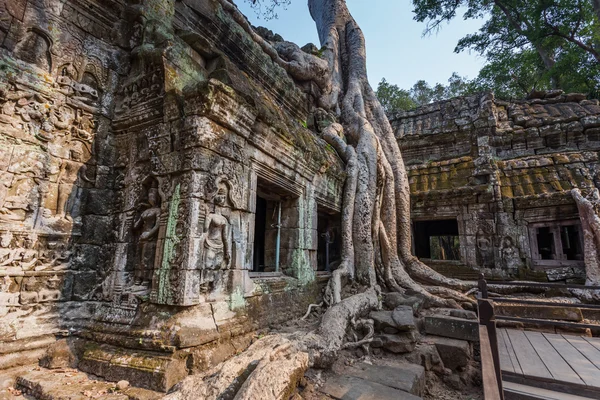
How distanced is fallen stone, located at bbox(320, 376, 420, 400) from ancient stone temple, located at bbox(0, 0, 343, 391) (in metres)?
0.89

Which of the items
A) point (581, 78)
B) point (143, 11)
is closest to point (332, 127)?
point (143, 11)

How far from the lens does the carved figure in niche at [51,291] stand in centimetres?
268

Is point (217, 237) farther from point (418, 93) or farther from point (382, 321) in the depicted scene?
point (418, 93)

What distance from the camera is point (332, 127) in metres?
6.57

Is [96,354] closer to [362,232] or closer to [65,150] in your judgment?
[65,150]

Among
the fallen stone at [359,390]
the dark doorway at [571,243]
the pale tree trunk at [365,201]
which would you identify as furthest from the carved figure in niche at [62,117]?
the dark doorway at [571,243]

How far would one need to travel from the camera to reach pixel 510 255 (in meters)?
7.47

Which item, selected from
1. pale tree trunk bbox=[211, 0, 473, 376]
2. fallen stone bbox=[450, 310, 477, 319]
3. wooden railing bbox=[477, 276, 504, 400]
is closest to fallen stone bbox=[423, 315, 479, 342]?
fallen stone bbox=[450, 310, 477, 319]

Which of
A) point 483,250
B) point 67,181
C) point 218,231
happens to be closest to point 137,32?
point 67,181

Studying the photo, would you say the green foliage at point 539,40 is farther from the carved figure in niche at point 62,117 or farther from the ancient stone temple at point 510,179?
the carved figure in niche at point 62,117

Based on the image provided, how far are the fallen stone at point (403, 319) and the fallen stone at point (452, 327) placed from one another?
1.03ft

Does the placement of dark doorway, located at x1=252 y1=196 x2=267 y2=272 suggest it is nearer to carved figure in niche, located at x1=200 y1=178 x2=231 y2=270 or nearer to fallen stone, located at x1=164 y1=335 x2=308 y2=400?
carved figure in niche, located at x1=200 y1=178 x2=231 y2=270

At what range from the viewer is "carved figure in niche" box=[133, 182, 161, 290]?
2.75 m

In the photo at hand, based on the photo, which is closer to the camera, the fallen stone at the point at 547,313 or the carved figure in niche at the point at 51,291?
the carved figure in niche at the point at 51,291
